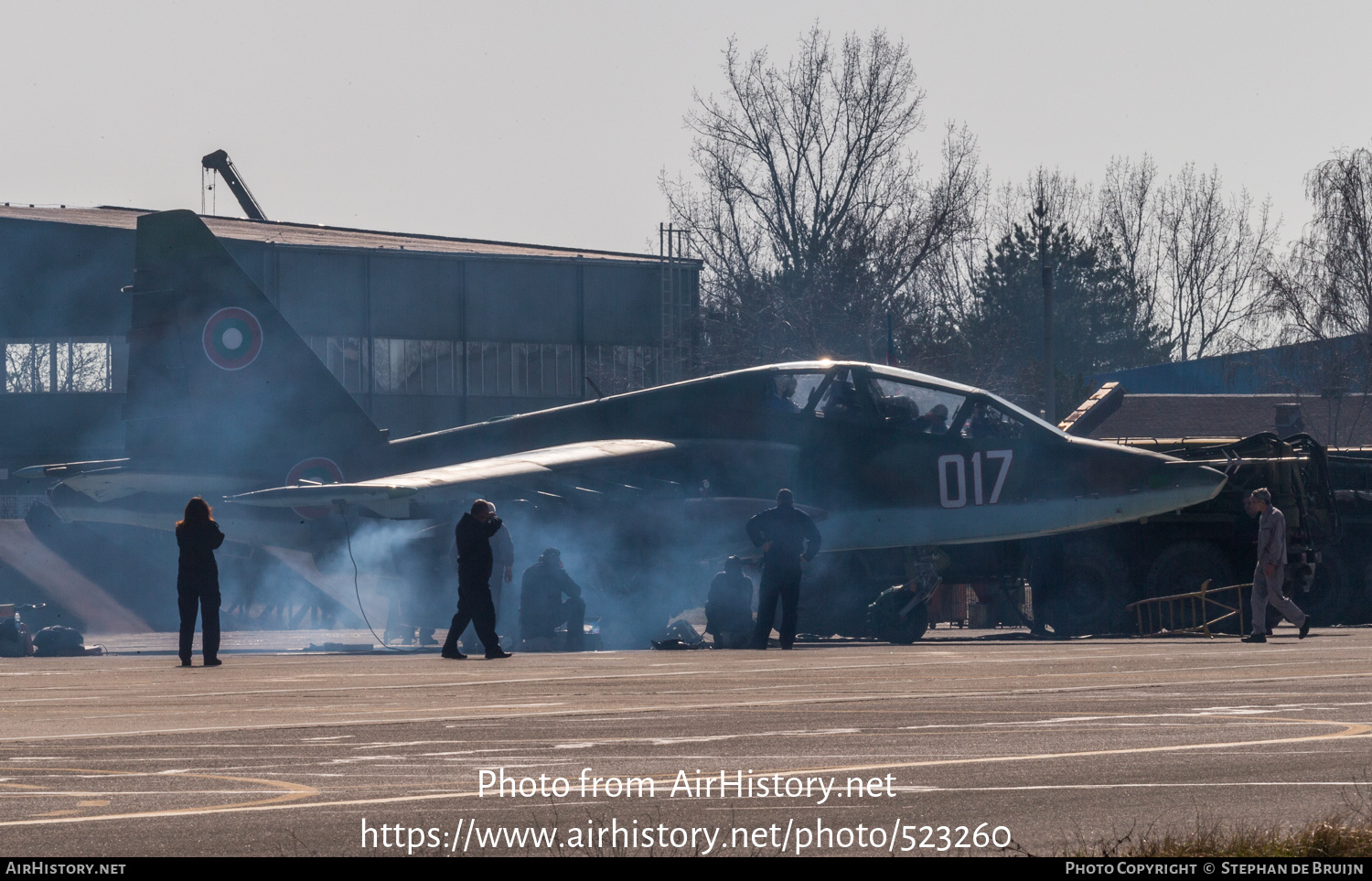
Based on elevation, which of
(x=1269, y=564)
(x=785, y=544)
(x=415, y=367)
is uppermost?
(x=415, y=367)

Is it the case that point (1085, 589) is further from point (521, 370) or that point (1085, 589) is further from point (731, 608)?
point (521, 370)

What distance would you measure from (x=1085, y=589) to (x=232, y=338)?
12393 millimetres

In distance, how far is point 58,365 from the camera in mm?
49031

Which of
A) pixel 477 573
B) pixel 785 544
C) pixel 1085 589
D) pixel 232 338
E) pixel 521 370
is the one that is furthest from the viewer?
pixel 521 370

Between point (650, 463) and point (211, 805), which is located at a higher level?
point (650, 463)

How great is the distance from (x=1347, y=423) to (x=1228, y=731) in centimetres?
5296

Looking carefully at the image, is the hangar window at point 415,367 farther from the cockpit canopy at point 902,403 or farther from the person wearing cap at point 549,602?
the person wearing cap at point 549,602

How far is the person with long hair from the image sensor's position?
16.6 meters

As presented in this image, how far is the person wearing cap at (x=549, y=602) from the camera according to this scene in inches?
770

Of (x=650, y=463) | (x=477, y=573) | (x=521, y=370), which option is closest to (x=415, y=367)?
(x=521, y=370)

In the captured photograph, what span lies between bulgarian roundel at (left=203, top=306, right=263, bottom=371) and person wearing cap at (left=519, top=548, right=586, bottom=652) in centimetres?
616

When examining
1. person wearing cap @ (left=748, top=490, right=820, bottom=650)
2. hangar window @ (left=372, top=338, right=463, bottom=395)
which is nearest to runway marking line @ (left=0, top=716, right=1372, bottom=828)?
person wearing cap @ (left=748, top=490, right=820, bottom=650)

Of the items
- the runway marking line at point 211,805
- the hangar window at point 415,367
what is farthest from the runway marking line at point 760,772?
the hangar window at point 415,367

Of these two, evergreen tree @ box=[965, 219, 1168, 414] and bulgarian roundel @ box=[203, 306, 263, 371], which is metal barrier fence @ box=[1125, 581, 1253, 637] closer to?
bulgarian roundel @ box=[203, 306, 263, 371]
